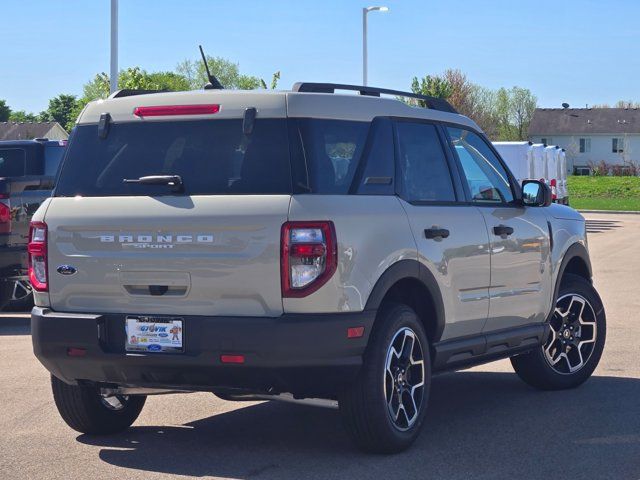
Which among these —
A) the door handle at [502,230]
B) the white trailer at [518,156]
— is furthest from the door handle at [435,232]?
the white trailer at [518,156]

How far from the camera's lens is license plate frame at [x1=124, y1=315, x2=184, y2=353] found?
660 centimetres

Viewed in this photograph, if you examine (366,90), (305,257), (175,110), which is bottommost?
(305,257)

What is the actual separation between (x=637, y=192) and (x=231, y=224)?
232 ft

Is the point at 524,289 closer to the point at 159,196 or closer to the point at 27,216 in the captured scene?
the point at 159,196

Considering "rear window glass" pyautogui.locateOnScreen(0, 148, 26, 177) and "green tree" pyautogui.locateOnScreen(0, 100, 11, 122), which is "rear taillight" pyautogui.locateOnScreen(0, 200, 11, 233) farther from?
"green tree" pyautogui.locateOnScreen(0, 100, 11, 122)

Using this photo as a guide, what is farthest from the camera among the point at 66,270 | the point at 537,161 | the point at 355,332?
the point at 537,161

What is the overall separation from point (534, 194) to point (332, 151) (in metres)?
2.34

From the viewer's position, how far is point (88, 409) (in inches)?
294

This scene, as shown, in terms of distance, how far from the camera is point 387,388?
22.8 ft

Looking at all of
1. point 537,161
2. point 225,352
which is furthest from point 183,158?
point 537,161

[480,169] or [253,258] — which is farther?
[480,169]

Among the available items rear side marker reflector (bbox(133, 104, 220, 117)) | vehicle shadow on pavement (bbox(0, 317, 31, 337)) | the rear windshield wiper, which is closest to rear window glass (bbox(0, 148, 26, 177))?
vehicle shadow on pavement (bbox(0, 317, 31, 337))

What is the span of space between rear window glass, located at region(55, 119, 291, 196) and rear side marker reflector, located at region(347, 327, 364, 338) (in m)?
0.77

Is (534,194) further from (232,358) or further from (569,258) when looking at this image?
(232,358)
